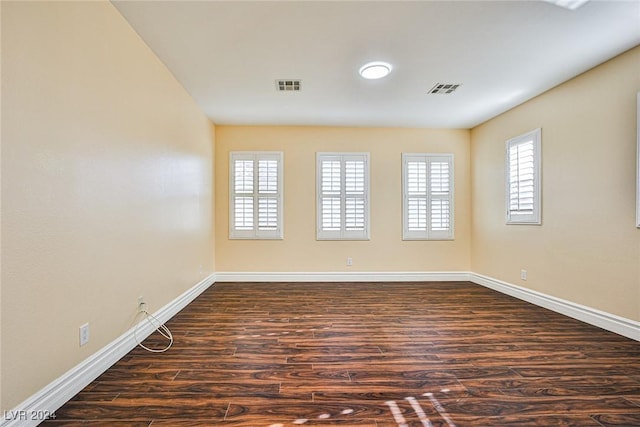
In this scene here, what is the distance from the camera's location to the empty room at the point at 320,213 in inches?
61.4

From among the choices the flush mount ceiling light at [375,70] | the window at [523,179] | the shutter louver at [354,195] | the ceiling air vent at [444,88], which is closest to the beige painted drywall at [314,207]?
the shutter louver at [354,195]

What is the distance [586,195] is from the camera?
2959 millimetres

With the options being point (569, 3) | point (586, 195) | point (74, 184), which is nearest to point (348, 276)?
point (586, 195)

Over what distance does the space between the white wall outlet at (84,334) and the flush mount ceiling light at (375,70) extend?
10.1ft

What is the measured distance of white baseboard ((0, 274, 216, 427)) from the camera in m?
1.38

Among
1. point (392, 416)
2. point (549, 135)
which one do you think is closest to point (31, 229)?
point (392, 416)

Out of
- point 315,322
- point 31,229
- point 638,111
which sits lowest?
point 315,322

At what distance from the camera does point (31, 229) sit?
145cm

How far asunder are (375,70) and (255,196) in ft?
8.98

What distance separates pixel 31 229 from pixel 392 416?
2.10m

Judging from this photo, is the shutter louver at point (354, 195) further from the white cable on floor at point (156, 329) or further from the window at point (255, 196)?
the white cable on floor at point (156, 329)

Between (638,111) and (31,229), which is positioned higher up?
(638,111)

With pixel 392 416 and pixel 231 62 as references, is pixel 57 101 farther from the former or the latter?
pixel 392 416

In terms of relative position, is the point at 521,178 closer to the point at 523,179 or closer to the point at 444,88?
the point at 523,179
